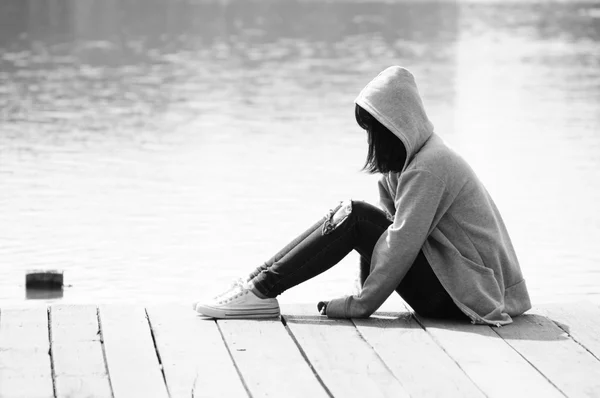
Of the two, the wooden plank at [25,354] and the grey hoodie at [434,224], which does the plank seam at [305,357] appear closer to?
the grey hoodie at [434,224]

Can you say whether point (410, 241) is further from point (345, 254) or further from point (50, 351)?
point (50, 351)

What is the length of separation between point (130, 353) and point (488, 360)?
3.94ft

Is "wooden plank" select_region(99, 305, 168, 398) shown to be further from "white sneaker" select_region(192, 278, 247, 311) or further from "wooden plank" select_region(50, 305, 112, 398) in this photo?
"white sneaker" select_region(192, 278, 247, 311)

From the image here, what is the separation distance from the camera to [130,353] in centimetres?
381

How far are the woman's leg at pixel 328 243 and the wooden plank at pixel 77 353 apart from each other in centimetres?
67

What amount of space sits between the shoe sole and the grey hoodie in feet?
1.15

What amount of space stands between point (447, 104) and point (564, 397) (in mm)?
9840

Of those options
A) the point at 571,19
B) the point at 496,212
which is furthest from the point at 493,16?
the point at 496,212

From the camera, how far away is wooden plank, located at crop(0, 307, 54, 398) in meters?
3.46

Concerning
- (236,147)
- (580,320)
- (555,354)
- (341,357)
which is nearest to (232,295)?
(341,357)

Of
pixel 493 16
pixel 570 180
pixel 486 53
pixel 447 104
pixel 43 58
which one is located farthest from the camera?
pixel 493 16

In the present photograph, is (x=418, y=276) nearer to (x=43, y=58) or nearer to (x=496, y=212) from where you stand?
(x=496, y=212)

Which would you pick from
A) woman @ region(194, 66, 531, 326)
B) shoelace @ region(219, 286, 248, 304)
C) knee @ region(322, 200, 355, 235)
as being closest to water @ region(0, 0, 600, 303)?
shoelace @ region(219, 286, 248, 304)

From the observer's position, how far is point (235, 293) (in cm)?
429
